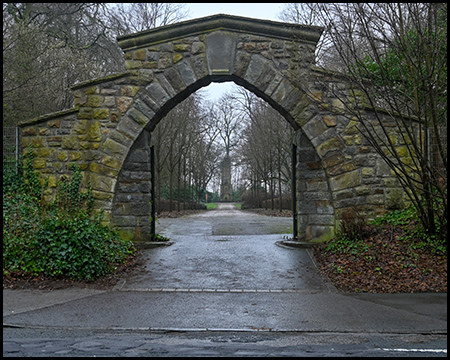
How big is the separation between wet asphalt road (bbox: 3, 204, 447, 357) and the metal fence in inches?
176

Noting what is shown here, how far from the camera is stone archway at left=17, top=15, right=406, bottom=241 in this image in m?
9.90

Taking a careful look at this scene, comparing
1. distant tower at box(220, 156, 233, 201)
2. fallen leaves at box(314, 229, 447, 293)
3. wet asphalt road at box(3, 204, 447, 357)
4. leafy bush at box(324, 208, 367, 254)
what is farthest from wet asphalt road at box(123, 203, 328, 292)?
distant tower at box(220, 156, 233, 201)

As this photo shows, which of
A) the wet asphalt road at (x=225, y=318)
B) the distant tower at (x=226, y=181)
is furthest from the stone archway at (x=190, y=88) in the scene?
the distant tower at (x=226, y=181)

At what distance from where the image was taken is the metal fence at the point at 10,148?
10484mm

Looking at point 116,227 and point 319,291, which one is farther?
point 116,227

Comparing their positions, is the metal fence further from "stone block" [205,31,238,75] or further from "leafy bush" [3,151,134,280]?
"stone block" [205,31,238,75]

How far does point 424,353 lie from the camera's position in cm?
431

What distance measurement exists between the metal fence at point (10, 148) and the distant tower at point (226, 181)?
142 feet

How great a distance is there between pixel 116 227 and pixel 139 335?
18.6 ft

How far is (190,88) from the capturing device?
10234mm

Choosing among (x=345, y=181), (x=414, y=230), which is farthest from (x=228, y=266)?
(x=414, y=230)

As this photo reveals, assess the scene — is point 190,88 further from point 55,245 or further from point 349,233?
point 349,233

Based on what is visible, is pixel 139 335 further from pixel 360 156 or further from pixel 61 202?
pixel 360 156

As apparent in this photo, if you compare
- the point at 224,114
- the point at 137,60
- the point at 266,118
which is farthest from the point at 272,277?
the point at 224,114
